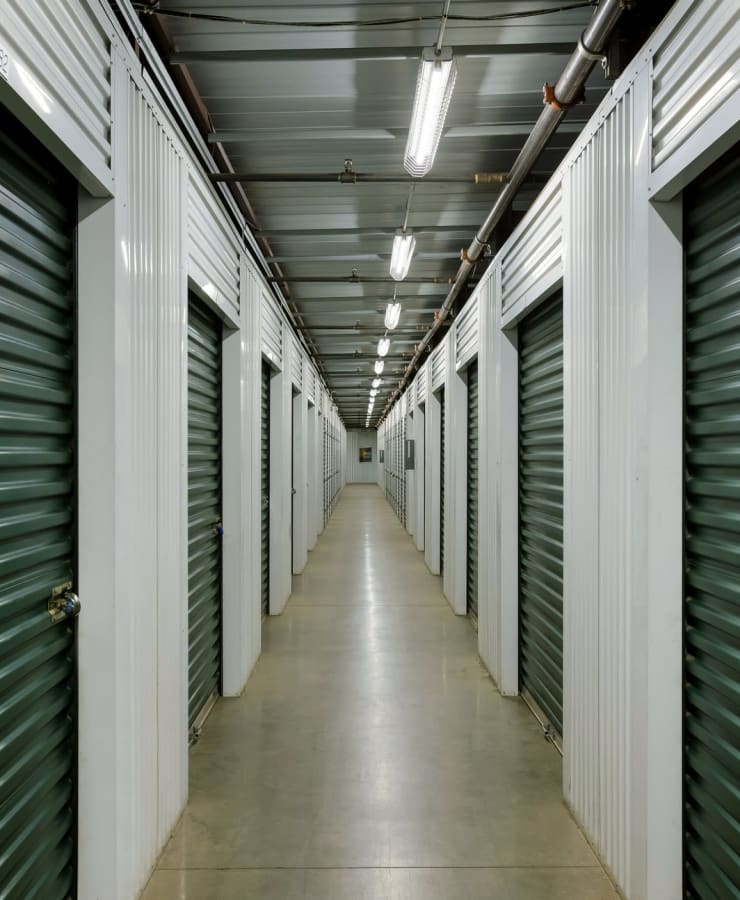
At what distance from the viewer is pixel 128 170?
2.11 meters

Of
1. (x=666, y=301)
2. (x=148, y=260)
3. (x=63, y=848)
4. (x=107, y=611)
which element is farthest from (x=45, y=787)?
(x=666, y=301)

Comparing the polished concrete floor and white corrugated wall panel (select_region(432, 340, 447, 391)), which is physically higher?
white corrugated wall panel (select_region(432, 340, 447, 391))

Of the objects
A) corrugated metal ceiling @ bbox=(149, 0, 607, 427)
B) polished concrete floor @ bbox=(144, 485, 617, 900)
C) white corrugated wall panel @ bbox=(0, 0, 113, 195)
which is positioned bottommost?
polished concrete floor @ bbox=(144, 485, 617, 900)

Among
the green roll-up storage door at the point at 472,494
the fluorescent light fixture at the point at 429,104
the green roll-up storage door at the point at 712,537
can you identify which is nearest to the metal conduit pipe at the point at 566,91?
the fluorescent light fixture at the point at 429,104

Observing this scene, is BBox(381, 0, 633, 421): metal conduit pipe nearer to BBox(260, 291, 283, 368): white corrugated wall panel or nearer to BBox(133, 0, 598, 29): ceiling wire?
BBox(133, 0, 598, 29): ceiling wire

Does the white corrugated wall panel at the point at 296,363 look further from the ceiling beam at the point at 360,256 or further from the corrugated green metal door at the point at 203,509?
the corrugated green metal door at the point at 203,509

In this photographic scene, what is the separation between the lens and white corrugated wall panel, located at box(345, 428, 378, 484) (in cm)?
3312

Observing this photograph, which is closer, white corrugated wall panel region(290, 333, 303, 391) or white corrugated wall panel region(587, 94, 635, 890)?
white corrugated wall panel region(587, 94, 635, 890)

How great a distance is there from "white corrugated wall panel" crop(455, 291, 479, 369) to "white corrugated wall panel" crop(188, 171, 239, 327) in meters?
2.06

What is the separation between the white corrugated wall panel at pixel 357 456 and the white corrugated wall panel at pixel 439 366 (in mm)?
25140

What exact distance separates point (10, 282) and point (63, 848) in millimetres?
1816

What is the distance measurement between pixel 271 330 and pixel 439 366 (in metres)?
2.72

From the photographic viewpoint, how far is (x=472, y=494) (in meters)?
5.99

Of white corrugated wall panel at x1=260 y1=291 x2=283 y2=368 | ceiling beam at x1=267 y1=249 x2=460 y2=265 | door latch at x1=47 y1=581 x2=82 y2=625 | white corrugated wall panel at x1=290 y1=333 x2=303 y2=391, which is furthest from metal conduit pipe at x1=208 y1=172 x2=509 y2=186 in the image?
white corrugated wall panel at x1=290 y1=333 x2=303 y2=391
